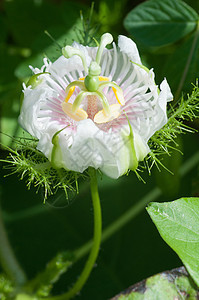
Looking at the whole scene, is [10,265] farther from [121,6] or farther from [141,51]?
[121,6]

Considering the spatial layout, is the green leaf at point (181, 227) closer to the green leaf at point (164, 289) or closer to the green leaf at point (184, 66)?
the green leaf at point (164, 289)

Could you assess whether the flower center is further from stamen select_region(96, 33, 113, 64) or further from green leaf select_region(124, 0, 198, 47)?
green leaf select_region(124, 0, 198, 47)

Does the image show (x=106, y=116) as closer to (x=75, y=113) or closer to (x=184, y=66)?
(x=75, y=113)

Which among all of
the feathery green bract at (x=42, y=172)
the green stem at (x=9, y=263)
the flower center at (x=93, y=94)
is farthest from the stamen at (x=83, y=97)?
the green stem at (x=9, y=263)

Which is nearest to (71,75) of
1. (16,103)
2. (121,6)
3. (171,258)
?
(16,103)

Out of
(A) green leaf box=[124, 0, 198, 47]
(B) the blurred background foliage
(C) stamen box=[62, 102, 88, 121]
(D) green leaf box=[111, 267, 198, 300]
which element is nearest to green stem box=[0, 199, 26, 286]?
(B) the blurred background foliage
